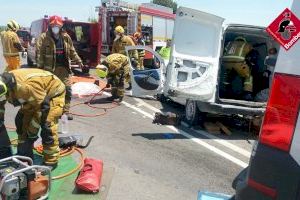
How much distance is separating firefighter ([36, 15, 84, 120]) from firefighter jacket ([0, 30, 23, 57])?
10.8ft

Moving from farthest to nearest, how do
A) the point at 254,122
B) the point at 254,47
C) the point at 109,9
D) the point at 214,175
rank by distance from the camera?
1. the point at 109,9
2. the point at 254,47
3. the point at 254,122
4. the point at 214,175

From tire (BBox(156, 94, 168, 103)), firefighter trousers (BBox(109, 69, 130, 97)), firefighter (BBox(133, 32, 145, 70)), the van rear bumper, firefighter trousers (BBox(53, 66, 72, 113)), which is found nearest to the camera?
the van rear bumper

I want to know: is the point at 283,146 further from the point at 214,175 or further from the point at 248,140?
the point at 248,140

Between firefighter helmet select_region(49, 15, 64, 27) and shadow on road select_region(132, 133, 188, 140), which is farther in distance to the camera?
firefighter helmet select_region(49, 15, 64, 27)

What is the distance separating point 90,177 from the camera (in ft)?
15.0

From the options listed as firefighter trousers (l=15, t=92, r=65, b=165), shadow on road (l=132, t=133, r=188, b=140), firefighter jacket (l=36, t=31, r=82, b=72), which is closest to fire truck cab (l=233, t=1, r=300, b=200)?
firefighter trousers (l=15, t=92, r=65, b=165)

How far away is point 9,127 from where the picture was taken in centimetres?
721

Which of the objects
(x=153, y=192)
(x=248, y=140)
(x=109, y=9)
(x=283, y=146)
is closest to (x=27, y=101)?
(x=153, y=192)

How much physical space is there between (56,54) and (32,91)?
11.3 feet

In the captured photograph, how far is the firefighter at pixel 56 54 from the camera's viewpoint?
25.7ft

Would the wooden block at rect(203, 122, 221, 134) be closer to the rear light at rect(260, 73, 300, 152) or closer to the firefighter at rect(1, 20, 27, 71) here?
the rear light at rect(260, 73, 300, 152)

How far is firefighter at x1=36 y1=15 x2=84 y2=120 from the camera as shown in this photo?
7.84 meters

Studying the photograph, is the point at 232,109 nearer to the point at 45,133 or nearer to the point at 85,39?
the point at 45,133

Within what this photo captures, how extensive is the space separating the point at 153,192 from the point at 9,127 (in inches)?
145
